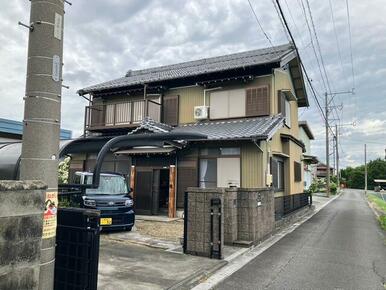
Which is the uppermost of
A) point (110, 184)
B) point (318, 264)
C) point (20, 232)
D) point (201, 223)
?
point (110, 184)

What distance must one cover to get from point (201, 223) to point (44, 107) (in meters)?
4.94

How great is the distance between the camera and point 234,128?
13727 mm

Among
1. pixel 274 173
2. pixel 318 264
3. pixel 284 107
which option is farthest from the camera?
pixel 284 107

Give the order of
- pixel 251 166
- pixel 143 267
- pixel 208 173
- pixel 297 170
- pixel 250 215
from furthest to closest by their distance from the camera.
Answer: pixel 297 170 < pixel 208 173 < pixel 251 166 < pixel 250 215 < pixel 143 267

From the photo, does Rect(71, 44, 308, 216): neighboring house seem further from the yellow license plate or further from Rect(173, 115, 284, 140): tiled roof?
the yellow license plate

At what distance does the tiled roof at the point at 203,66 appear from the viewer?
15.1 m

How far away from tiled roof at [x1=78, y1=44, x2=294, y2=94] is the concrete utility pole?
1172cm

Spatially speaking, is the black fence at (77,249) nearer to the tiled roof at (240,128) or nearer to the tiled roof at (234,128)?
the tiled roof at (234,128)

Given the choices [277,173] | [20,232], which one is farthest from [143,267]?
[277,173]

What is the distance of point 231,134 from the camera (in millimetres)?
12797

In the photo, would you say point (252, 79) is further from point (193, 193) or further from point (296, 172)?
point (193, 193)

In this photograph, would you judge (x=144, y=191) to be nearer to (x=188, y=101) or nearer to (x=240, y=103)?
(x=188, y=101)

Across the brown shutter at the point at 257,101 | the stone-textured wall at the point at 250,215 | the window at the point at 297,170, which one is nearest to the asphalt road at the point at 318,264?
the stone-textured wall at the point at 250,215

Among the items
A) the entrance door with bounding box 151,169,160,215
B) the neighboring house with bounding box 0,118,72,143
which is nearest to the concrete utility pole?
the entrance door with bounding box 151,169,160,215
